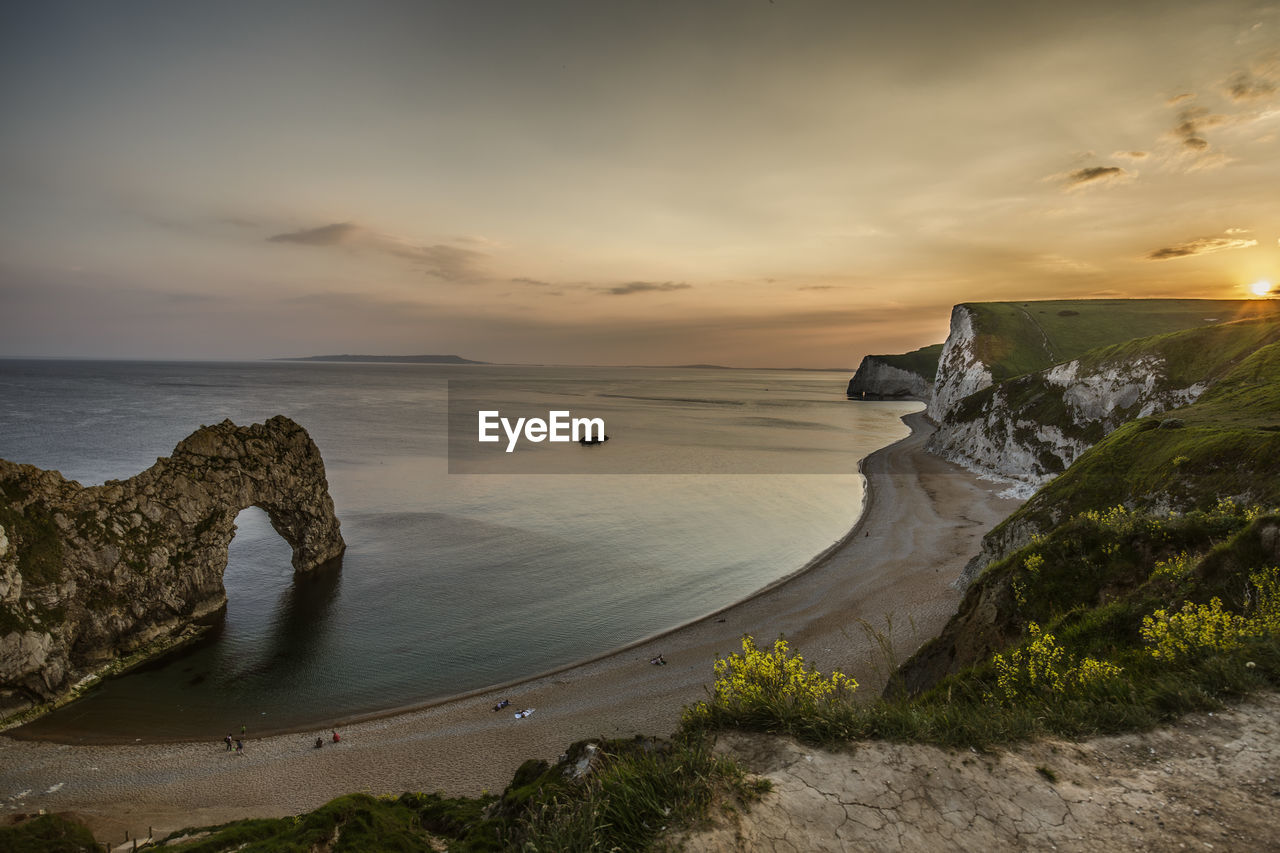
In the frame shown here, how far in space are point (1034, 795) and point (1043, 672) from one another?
4.62 metres

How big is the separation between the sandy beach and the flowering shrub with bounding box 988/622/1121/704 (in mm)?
3092

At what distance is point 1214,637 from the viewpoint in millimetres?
10828

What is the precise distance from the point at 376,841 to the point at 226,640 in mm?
30104

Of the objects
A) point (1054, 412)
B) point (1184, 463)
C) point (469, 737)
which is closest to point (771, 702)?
point (469, 737)

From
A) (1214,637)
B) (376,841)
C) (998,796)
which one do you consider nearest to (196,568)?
(376,841)

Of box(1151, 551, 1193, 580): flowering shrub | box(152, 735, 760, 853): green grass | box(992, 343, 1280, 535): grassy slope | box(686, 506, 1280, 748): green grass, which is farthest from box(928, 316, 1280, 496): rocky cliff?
box(152, 735, 760, 853): green grass

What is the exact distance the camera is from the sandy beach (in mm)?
22562

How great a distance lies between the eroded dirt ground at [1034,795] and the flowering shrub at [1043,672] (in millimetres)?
1521

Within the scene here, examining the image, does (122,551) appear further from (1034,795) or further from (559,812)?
(1034,795)

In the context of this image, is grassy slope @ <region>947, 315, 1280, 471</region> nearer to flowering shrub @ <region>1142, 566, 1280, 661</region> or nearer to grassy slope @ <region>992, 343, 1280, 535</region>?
grassy slope @ <region>992, 343, 1280, 535</region>

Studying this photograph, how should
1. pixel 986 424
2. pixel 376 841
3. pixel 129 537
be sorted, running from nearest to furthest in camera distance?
pixel 376 841 < pixel 129 537 < pixel 986 424

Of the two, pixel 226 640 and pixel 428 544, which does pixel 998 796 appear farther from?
pixel 428 544

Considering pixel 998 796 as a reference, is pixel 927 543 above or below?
below

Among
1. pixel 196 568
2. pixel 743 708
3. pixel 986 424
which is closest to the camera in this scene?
pixel 743 708
